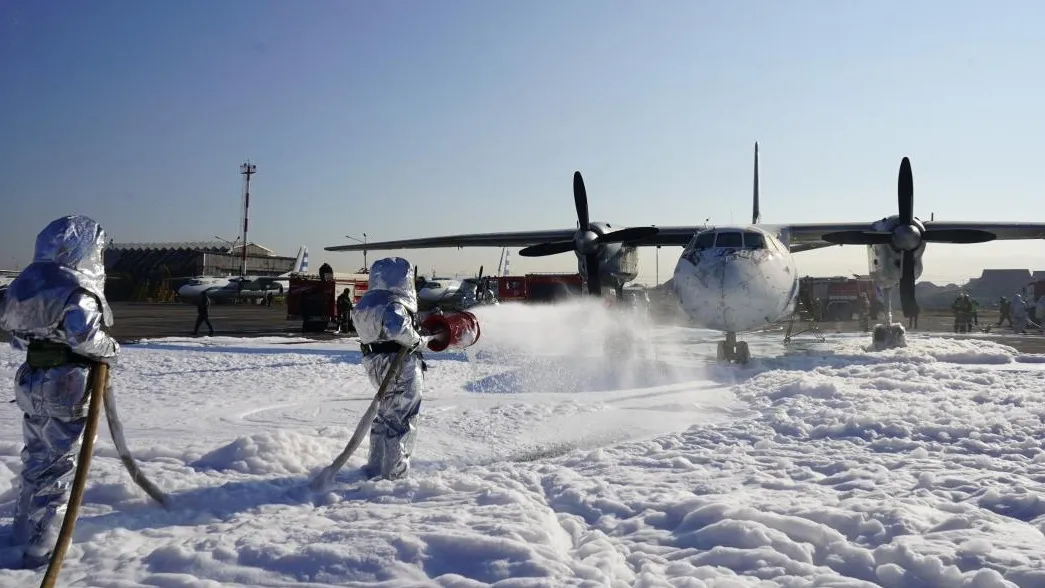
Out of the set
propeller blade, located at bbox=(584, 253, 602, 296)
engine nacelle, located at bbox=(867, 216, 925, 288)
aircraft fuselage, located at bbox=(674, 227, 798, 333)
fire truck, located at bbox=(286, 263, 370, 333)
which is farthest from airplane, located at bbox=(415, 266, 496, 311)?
aircraft fuselage, located at bbox=(674, 227, 798, 333)

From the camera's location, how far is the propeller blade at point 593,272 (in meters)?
16.3

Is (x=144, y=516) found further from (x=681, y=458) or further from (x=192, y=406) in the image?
(x=192, y=406)

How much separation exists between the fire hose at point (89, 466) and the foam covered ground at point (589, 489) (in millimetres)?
219

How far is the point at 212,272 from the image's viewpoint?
76312mm

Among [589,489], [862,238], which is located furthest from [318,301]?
[589,489]

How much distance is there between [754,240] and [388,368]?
9236 mm

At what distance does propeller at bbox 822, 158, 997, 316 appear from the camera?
50.0ft

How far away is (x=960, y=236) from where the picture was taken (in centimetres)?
1597

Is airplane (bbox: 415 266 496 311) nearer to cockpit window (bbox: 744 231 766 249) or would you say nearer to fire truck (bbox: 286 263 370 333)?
fire truck (bbox: 286 263 370 333)

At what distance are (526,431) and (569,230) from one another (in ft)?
41.0

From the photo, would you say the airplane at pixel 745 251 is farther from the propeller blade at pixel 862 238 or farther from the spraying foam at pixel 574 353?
the spraying foam at pixel 574 353

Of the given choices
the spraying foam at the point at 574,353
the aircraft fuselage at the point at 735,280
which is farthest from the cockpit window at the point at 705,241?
the spraying foam at the point at 574,353

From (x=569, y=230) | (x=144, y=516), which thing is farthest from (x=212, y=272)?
(x=144, y=516)

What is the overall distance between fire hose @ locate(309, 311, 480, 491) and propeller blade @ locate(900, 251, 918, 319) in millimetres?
14007
